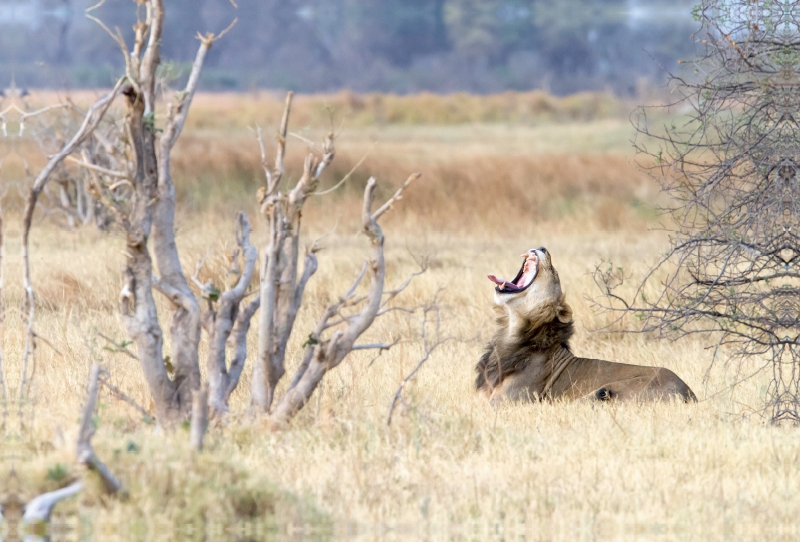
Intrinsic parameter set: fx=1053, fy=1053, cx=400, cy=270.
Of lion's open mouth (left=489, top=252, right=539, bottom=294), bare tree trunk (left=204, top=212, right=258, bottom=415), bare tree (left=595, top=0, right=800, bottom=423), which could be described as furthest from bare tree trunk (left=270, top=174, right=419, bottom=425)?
lion's open mouth (left=489, top=252, right=539, bottom=294)

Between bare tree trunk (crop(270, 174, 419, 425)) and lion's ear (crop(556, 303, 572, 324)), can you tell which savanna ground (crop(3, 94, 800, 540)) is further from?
lion's ear (crop(556, 303, 572, 324))

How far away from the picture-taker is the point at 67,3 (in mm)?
69188

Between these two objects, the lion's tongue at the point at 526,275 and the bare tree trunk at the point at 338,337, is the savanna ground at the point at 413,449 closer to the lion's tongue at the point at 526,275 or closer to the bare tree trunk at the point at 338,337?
the bare tree trunk at the point at 338,337

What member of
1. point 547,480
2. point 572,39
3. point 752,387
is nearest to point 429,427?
point 547,480

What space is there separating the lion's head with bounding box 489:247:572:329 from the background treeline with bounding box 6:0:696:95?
176ft

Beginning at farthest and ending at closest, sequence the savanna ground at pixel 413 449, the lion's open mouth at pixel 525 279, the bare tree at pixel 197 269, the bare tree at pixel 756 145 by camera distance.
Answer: the lion's open mouth at pixel 525 279 → the bare tree at pixel 756 145 → the bare tree at pixel 197 269 → the savanna ground at pixel 413 449

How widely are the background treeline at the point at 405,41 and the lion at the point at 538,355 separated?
53.5m

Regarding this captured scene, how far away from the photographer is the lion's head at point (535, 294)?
733 cm

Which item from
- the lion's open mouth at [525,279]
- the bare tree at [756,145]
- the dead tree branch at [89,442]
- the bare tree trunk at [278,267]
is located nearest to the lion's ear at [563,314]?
the lion's open mouth at [525,279]

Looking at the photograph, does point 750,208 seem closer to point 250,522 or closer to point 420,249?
point 250,522

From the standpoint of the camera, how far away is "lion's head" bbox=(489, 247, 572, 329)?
24.1ft

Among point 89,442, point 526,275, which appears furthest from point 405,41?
point 89,442

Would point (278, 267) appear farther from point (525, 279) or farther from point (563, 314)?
point (563, 314)

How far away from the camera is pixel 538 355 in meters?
7.38
